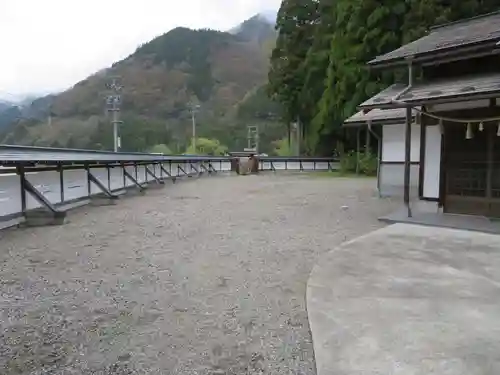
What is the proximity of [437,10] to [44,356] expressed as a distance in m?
16.5

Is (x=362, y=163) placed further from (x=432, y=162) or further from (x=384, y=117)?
(x=432, y=162)

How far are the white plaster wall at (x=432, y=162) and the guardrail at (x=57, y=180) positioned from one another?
6.87m

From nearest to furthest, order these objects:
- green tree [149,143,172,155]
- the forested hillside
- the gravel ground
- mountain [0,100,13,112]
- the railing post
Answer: the gravel ground → the railing post → the forested hillside → green tree [149,143,172,155] → mountain [0,100,13,112]

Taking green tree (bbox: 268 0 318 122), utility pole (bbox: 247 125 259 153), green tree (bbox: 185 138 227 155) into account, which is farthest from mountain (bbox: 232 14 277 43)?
green tree (bbox: 268 0 318 122)

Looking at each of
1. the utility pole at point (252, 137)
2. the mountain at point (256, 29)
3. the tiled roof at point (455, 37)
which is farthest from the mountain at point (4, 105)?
the tiled roof at point (455, 37)

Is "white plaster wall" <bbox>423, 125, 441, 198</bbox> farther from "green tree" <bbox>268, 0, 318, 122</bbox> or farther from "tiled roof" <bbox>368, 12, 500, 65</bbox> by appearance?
"green tree" <bbox>268, 0, 318, 122</bbox>

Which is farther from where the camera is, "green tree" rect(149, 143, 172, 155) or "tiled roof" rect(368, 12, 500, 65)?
"green tree" rect(149, 143, 172, 155)

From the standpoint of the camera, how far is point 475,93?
20.0 ft

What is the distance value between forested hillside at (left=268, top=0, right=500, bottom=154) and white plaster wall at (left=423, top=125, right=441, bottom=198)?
8.58 metres

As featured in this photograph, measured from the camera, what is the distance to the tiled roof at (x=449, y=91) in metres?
6.13

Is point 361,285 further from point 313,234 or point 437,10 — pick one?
point 437,10

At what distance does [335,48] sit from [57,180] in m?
17.1

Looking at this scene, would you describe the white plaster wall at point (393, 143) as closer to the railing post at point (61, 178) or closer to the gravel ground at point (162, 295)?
the gravel ground at point (162, 295)

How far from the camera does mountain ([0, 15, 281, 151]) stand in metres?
46.2
